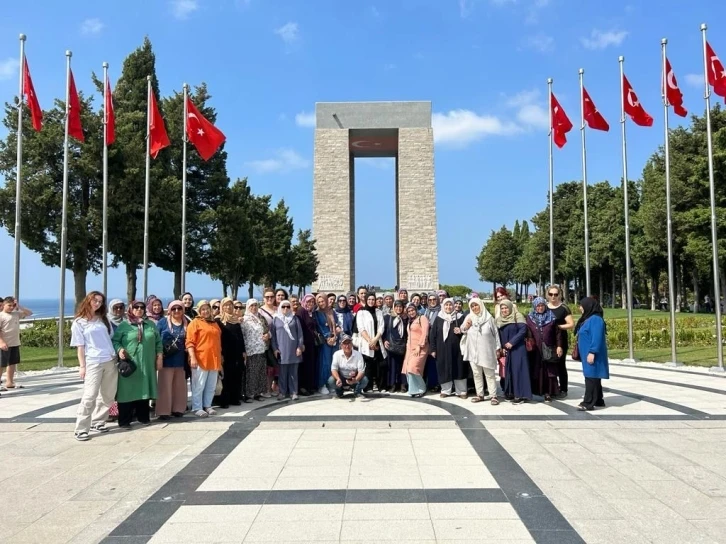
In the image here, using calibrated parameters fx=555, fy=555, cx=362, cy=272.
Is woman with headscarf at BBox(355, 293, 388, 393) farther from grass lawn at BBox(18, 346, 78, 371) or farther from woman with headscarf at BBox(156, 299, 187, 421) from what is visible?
grass lawn at BBox(18, 346, 78, 371)

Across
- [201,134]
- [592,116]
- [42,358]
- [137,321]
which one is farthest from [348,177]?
[137,321]

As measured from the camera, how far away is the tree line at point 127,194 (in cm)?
2152

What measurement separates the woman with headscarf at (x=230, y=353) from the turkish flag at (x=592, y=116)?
10455 millimetres

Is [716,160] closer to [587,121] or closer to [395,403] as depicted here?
[587,121]

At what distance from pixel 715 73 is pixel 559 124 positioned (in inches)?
156

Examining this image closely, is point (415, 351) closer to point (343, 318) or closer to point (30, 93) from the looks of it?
point (343, 318)

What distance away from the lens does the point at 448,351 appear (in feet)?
26.7

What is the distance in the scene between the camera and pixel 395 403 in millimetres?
7820

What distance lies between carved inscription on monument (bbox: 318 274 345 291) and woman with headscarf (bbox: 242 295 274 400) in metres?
20.8

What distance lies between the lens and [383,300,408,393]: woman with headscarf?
848 centimetres

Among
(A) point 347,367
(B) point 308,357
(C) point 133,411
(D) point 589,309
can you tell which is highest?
(D) point 589,309

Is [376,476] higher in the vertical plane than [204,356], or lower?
lower

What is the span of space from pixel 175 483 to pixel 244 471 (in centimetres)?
57

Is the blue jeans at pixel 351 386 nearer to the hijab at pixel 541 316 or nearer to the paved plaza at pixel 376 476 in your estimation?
the paved plaza at pixel 376 476
